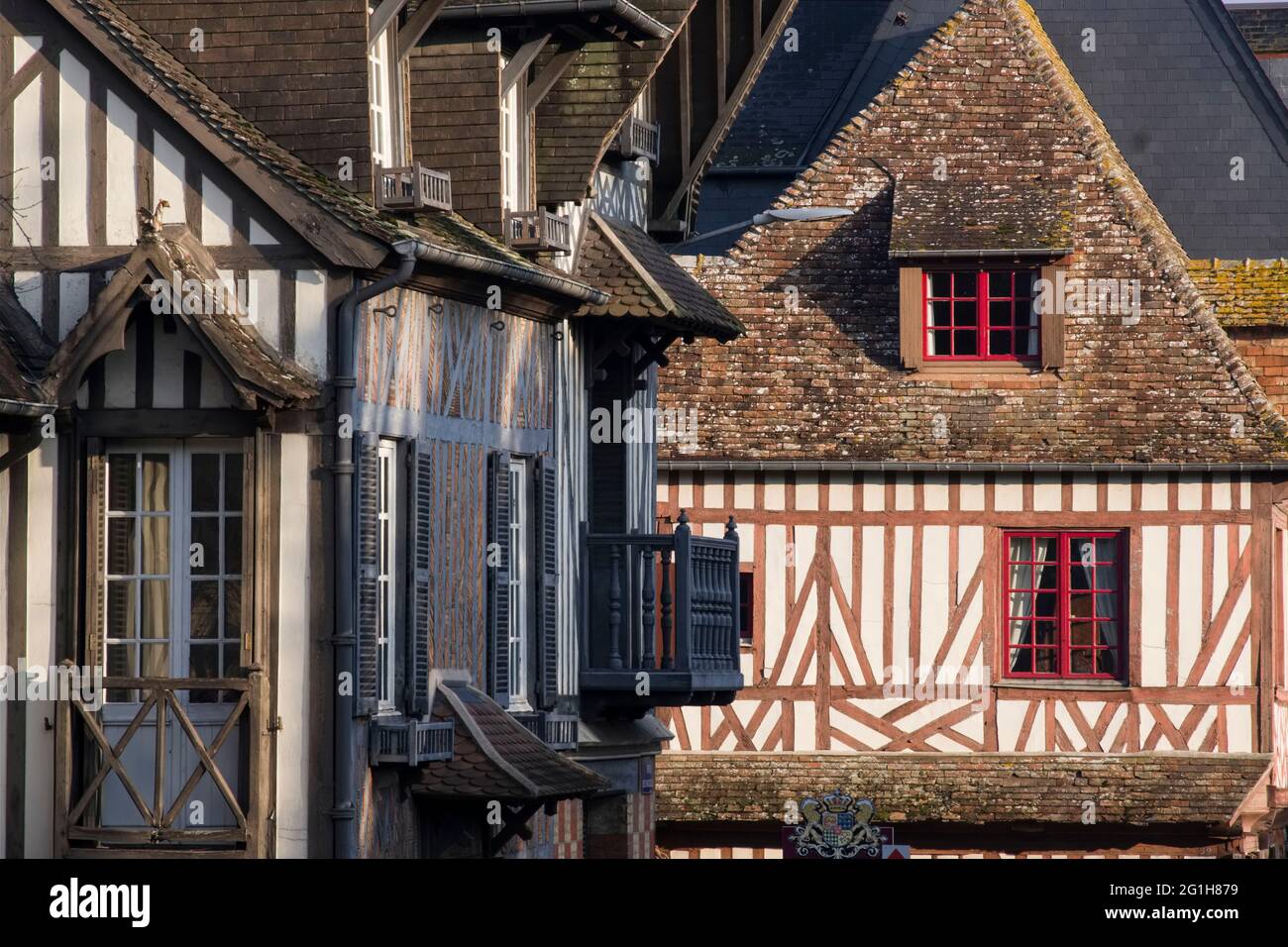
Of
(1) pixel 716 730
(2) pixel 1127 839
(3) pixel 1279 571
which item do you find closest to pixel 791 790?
(1) pixel 716 730

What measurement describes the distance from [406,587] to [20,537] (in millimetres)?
2116

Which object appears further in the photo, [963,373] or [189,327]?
[963,373]

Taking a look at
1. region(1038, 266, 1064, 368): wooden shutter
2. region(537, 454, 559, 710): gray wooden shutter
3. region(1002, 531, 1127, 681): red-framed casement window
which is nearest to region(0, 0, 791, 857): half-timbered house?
region(537, 454, 559, 710): gray wooden shutter

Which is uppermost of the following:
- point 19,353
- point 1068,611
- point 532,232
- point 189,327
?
point 532,232

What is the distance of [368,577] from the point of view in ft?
46.7

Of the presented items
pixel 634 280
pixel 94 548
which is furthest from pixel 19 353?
pixel 634 280

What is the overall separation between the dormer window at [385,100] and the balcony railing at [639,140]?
9.89ft

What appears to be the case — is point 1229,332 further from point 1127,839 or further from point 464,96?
point 464,96

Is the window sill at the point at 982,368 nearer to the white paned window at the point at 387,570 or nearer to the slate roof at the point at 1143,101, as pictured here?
the slate roof at the point at 1143,101

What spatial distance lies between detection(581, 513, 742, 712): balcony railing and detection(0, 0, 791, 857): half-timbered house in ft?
6.40

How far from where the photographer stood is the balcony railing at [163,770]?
13.8m

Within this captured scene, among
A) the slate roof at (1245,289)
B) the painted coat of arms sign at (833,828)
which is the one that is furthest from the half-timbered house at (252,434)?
the slate roof at (1245,289)

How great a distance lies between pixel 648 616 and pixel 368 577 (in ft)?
13.7

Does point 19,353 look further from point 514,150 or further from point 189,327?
point 514,150
